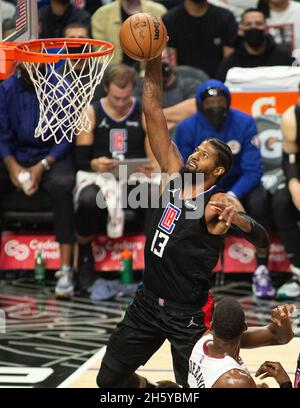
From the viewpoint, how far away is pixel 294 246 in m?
8.70

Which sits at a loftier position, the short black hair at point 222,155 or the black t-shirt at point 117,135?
the short black hair at point 222,155

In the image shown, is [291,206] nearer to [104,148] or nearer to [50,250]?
[104,148]

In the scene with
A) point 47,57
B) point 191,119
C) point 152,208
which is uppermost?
point 47,57

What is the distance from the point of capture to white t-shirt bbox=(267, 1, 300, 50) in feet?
33.7

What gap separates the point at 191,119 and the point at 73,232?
1443 millimetres

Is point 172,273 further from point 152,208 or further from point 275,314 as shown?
point 152,208

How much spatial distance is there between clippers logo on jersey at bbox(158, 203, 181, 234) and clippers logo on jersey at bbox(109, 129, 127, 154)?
11.2 feet

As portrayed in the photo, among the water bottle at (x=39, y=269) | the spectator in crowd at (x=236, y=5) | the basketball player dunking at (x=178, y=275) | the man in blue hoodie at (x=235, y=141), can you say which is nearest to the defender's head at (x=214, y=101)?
the man in blue hoodie at (x=235, y=141)

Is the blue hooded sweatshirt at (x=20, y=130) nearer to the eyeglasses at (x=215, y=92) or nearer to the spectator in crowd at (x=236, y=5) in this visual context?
the eyeglasses at (x=215, y=92)

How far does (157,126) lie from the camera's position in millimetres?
5934

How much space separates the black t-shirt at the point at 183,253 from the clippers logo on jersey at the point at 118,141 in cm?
344

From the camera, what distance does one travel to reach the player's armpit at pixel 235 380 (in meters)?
4.66

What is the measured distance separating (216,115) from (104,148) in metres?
1.06

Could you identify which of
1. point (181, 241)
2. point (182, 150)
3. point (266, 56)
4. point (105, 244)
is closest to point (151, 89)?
point (181, 241)
